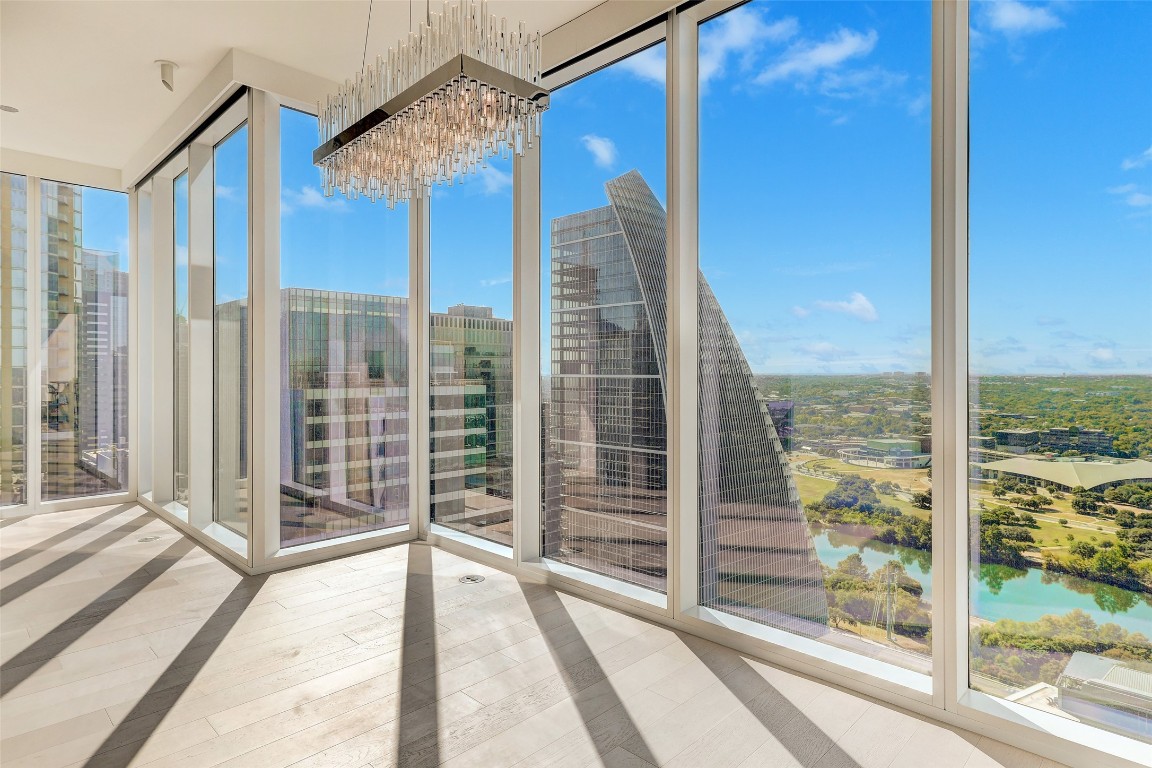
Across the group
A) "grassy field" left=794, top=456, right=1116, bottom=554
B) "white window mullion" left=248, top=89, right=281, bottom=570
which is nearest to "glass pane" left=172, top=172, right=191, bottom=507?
"white window mullion" left=248, top=89, right=281, bottom=570

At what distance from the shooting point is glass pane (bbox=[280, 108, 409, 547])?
423cm

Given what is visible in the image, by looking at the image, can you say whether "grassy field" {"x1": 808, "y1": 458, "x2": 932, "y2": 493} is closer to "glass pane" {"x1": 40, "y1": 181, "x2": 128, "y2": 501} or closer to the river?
the river

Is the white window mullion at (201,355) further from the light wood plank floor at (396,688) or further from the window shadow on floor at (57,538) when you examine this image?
the light wood plank floor at (396,688)

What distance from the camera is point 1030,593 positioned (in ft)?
6.98

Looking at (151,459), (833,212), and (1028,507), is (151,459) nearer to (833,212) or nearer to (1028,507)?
(833,212)

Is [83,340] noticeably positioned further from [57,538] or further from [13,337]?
[57,538]

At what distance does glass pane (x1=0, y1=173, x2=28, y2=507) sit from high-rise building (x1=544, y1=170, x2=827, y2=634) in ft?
16.5

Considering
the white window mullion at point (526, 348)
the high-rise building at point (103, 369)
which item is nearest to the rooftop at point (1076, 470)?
the white window mullion at point (526, 348)

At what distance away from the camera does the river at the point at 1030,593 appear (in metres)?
1.95

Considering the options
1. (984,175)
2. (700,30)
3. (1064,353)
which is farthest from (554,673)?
(700,30)

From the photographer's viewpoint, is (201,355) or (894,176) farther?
(201,355)

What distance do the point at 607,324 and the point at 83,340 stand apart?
540 centimetres

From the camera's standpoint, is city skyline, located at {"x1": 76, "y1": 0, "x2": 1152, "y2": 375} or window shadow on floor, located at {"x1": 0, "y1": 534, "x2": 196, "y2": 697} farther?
window shadow on floor, located at {"x1": 0, "y1": 534, "x2": 196, "y2": 697}

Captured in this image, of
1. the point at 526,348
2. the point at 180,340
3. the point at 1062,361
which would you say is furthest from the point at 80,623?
the point at 1062,361
